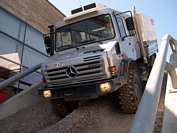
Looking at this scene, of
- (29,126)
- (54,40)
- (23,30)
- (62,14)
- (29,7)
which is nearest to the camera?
(29,126)

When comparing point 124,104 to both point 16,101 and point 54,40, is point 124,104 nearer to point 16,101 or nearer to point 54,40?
point 54,40

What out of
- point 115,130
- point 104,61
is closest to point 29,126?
point 115,130

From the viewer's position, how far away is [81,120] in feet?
12.8

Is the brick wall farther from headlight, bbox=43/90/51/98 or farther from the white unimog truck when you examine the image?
headlight, bbox=43/90/51/98

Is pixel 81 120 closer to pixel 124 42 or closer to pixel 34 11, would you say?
pixel 124 42

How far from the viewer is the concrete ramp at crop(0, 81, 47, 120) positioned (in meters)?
5.38

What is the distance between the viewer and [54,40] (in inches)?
216

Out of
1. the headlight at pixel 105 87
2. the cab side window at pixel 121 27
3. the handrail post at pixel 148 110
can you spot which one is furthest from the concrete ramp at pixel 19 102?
the handrail post at pixel 148 110

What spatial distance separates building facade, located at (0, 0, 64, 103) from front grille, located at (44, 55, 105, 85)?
322 centimetres

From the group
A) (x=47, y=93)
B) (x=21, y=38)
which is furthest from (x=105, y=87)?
(x=21, y=38)

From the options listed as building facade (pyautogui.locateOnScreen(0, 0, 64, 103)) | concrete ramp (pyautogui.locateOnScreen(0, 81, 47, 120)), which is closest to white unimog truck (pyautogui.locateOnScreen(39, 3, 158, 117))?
concrete ramp (pyautogui.locateOnScreen(0, 81, 47, 120))

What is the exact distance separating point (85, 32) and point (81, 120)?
2.33 m

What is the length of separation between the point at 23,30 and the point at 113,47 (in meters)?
7.12

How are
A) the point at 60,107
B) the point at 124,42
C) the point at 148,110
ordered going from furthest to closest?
1. the point at 124,42
2. the point at 60,107
3. the point at 148,110
